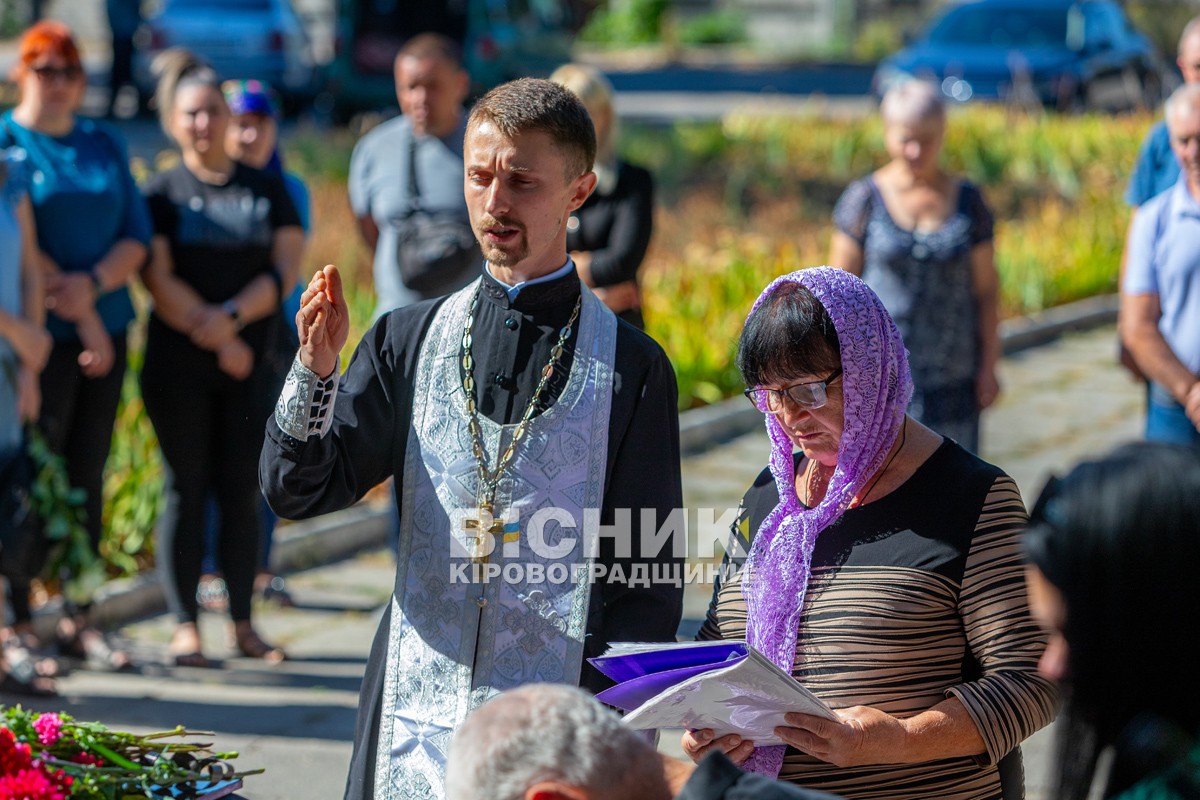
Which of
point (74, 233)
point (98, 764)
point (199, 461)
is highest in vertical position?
point (74, 233)

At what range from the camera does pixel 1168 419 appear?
5363 mm

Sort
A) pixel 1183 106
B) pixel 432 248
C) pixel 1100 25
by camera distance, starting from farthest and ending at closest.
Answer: pixel 1100 25, pixel 432 248, pixel 1183 106

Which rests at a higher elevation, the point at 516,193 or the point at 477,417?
the point at 516,193

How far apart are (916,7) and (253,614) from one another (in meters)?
39.6

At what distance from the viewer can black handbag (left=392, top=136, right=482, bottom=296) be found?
580 cm

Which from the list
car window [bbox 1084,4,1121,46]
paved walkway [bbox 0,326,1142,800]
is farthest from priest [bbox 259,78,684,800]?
car window [bbox 1084,4,1121,46]

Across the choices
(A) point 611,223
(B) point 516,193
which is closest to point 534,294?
(B) point 516,193

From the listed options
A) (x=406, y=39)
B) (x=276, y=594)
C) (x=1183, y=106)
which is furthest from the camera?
(x=406, y=39)

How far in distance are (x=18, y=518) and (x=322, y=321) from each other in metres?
2.54

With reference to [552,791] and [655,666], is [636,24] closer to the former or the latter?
[655,666]

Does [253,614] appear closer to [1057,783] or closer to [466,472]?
[466,472]

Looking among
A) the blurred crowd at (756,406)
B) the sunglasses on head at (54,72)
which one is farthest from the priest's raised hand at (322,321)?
the sunglasses on head at (54,72)

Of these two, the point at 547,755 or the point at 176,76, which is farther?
the point at 176,76

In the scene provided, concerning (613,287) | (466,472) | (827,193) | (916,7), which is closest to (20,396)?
(613,287)
